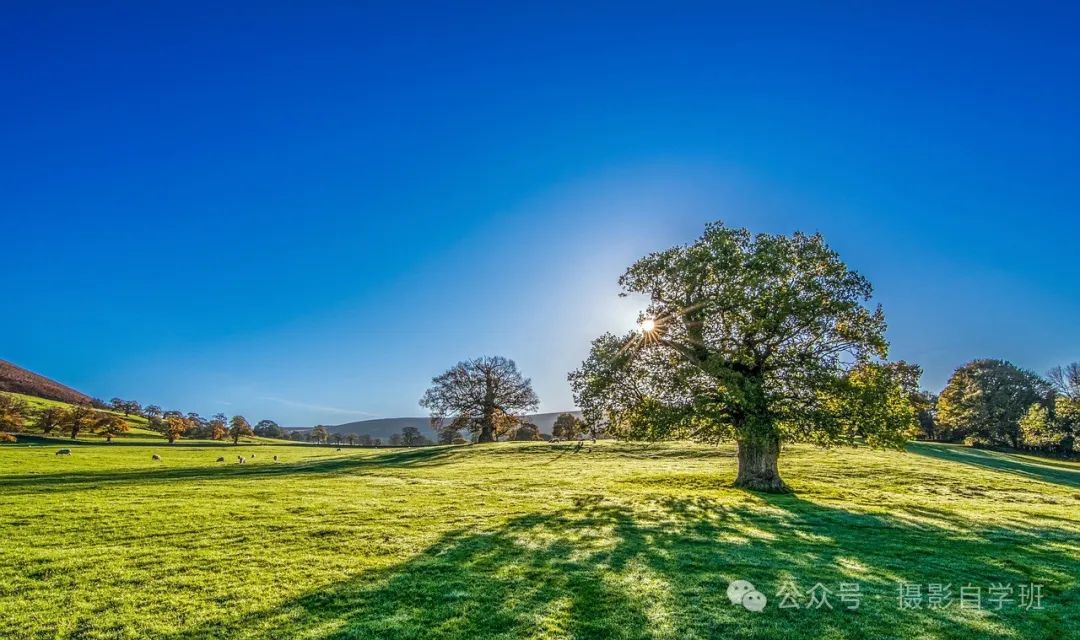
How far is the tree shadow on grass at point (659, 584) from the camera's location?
7.34 m

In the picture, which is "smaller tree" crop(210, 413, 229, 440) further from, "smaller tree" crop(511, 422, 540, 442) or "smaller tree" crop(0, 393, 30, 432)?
"smaller tree" crop(511, 422, 540, 442)

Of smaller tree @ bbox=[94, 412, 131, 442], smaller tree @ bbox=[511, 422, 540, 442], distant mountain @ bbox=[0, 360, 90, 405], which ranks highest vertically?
distant mountain @ bbox=[0, 360, 90, 405]

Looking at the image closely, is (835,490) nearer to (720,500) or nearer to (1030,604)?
(720,500)

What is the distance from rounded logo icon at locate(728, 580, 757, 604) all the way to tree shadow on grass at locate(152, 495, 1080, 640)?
0.58 ft

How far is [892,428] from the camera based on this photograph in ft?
76.6

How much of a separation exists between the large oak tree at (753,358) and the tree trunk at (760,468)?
5 cm

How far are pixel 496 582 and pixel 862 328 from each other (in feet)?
79.8

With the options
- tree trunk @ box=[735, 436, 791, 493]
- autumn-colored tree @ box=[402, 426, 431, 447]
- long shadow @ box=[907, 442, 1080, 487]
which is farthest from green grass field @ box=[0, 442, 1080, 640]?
autumn-colored tree @ box=[402, 426, 431, 447]

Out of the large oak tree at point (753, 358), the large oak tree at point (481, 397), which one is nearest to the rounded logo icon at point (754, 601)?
the large oak tree at point (753, 358)

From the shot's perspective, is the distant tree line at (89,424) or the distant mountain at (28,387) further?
the distant mountain at (28,387)

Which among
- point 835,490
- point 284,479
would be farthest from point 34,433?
point 835,490

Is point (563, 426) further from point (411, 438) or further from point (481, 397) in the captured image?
point (411, 438)

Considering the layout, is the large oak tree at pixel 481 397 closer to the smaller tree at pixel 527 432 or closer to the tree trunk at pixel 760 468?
the smaller tree at pixel 527 432

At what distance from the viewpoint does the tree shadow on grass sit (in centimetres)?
734
